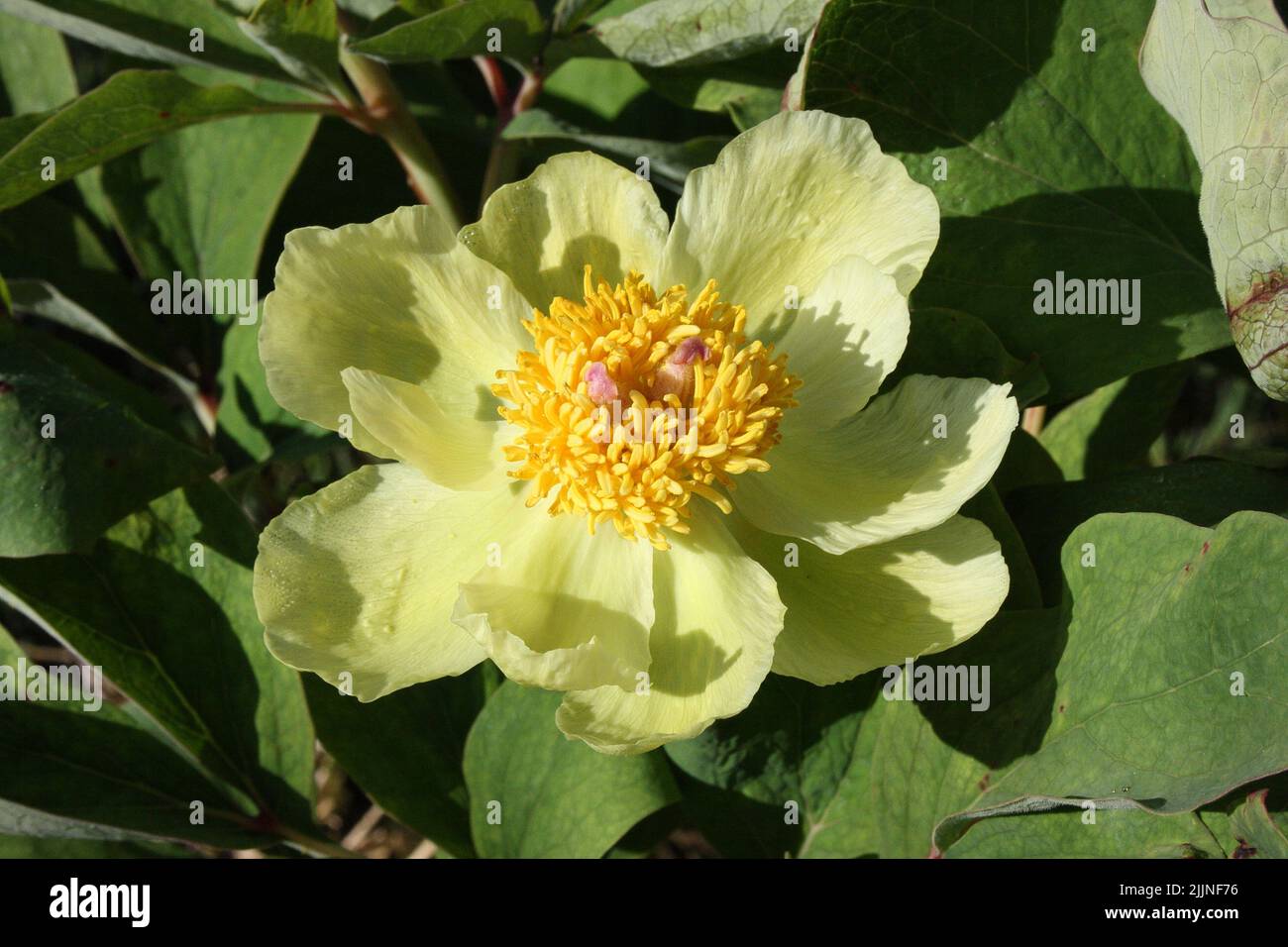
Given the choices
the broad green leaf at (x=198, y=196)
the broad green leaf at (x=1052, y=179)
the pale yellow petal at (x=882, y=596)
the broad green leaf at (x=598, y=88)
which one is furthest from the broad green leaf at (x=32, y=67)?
the pale yellow petal at (x=882, y=596)

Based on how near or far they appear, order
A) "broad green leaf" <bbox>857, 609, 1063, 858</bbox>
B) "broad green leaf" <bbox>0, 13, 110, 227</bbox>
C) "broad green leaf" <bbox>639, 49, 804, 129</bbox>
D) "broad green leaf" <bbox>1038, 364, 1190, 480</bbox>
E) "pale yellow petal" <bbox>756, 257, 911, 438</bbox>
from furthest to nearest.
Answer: "broad green leaf" <bbox>0, 13, 110, 227</bbox>, "broad green leaf" <bbox>1038, 364, 1190, 480</bbox>, "broad green leaf" <bbox>639, 49, 804, 129</bbox>, "broad green leaf" <bbox>857, 609, 1063, 858</bbox>, "pale yellow petal" <bbox>756, 257, 911, 438</bbox>

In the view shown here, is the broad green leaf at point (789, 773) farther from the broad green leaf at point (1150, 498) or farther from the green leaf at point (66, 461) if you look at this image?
the green leaf at point (66, 461)

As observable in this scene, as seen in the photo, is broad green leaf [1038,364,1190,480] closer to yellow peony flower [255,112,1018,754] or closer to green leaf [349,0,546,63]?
yellow peony flower [255,112,1018,754]

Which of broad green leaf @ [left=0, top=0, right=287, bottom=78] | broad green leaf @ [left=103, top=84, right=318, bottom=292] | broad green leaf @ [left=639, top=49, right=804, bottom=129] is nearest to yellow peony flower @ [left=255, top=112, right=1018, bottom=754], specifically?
broad green leaf @ [left=639, top=49, right=804, bottom=129]

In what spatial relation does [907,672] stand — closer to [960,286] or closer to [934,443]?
[934,443]

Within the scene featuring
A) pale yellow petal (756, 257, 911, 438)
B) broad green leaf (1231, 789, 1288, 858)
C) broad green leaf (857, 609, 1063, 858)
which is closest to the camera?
broad green leaf (1231, 789, 1288, 858)

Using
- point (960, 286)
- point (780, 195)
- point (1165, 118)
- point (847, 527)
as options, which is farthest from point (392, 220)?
point (1165, 118)

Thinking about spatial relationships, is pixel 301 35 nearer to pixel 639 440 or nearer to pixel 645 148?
pixel 645 148

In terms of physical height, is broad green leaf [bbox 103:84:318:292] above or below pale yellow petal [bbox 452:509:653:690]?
above
